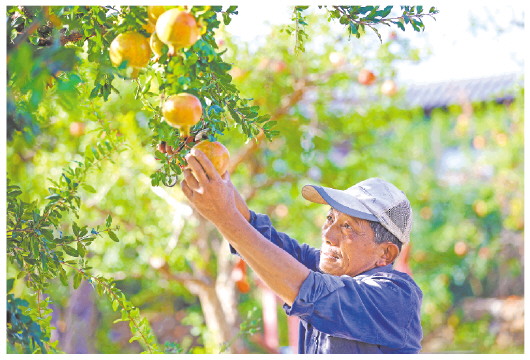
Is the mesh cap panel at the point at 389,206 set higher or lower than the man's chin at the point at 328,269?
higher

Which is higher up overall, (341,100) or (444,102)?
(444,102)

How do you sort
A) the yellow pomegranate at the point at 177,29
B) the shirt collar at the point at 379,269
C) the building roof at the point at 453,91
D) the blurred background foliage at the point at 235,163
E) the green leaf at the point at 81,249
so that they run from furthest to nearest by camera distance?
the building roof at the point at 453,91, the blurred background foliage at the point at 235,163, the shirt collar at the point at 379,269, the green leaf at the point at 81,249, the yellow pomegranate at the point at 177,29

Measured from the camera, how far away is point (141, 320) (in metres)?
1.39

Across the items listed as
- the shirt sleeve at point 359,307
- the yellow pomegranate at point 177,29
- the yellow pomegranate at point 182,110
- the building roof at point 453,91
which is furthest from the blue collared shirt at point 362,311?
the building roof at point 453,91

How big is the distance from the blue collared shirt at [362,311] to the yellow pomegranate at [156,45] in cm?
47

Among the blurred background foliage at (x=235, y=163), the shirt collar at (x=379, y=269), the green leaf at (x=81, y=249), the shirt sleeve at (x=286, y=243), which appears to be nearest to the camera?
the green leaf at (x=81, y=249)

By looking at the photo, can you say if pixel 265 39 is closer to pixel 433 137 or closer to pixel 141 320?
pixel 141 320

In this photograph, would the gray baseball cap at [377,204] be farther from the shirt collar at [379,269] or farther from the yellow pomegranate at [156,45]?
the yellow pomegranate at [156,45]

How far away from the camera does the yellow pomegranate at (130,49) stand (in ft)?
3.26

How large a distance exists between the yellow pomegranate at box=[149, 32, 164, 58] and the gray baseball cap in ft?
1.78

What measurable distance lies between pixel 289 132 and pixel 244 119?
7.93 ft

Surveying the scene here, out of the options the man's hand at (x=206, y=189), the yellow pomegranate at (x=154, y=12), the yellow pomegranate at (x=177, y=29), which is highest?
the yellow pomegranate at (x=154, y=12)

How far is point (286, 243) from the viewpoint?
1.59 m

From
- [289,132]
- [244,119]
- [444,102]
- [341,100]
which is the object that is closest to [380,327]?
[244,119]
